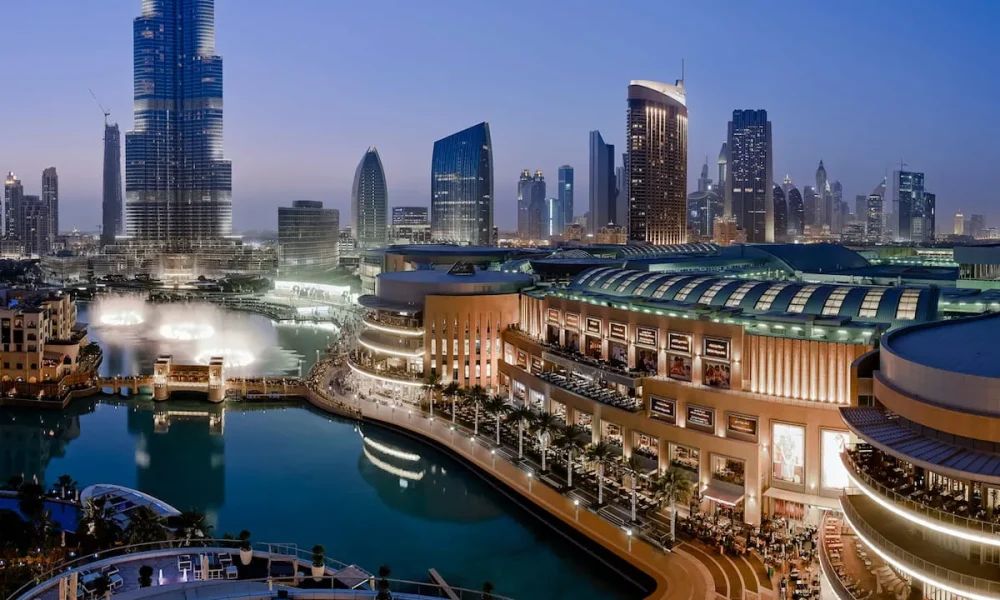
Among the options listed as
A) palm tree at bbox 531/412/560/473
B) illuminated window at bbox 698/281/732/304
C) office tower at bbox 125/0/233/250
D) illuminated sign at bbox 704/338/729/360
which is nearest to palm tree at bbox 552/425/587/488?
palm tree at bbox 531/412/560/473

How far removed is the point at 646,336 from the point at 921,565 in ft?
53.0

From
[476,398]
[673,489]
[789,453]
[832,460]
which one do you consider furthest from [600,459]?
[476,398]

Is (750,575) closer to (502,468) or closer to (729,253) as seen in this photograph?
(502,468)

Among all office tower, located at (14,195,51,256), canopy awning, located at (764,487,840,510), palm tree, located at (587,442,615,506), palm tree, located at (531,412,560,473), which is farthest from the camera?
office tower, located at (14,195,51,256)

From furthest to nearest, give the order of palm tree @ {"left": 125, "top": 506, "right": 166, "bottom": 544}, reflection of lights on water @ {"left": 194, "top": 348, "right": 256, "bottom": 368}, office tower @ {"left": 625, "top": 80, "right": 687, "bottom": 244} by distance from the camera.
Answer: office tower @ {"left": 625, "top": 80, "right": 687, "bottom": 244} → reflection of lights on water @ {"left": 194, "top": 348, "right": 256, "bottom": 368} → palm tree @ {"left": 125, "top": 506, "right": 166, "bottom": 544}

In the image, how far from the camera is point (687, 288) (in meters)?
31.2

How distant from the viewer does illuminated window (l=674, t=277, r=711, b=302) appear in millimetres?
30812

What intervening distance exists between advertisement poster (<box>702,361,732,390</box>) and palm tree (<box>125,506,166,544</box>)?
59.6 ft

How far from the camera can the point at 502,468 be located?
28.5 m

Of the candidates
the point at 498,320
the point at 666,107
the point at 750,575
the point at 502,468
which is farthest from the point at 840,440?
the point at 666,107

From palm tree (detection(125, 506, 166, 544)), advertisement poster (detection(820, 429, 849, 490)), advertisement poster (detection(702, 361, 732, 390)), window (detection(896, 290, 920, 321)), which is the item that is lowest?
palm tree (detection(125, 506, 166, 544))

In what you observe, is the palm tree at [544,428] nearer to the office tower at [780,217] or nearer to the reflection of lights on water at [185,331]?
the reflection of lights on water at [185,331]

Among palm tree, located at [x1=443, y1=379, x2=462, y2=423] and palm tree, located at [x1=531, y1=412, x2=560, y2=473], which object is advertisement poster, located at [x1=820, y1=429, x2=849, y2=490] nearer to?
palm tree, located at [x1=531, y1=412, x2=560, y2=473]

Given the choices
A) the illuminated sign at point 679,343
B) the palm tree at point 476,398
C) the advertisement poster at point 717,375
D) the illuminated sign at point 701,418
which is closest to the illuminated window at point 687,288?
the illuminated sign at point 679,343
